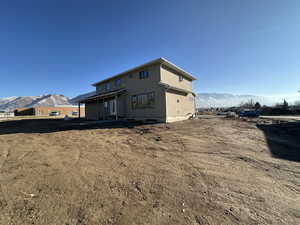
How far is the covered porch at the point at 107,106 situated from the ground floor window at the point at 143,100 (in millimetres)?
1581

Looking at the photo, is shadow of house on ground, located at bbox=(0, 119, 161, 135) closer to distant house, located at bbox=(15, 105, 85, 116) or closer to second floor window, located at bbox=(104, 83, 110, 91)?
second floor window, located at bbox=(104, 83, 110, 91)

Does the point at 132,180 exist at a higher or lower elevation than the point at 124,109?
lower

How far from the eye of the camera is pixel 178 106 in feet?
43.2

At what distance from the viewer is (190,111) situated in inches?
635

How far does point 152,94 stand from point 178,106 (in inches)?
125

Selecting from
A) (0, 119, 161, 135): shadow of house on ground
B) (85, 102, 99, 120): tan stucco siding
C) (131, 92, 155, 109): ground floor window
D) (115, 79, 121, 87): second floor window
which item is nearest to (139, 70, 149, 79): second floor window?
(131, 92, 155, 109): ground floor window

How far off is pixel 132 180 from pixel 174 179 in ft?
3.10

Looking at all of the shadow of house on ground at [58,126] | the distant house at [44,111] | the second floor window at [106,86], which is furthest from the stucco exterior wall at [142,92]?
the distant house at [44,111]

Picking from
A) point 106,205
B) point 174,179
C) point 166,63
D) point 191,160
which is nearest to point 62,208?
point 106,205

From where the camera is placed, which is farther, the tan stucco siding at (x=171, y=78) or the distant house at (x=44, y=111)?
the distant house at (x=44, y=111)

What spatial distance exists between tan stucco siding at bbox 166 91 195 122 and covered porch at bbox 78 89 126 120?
5074mm

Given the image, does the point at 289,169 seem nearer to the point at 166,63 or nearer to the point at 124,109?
the point at 166,63

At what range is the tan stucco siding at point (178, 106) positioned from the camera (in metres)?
11.6

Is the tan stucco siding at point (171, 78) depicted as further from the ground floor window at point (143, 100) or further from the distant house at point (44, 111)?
the distant house at point (44, 111)
